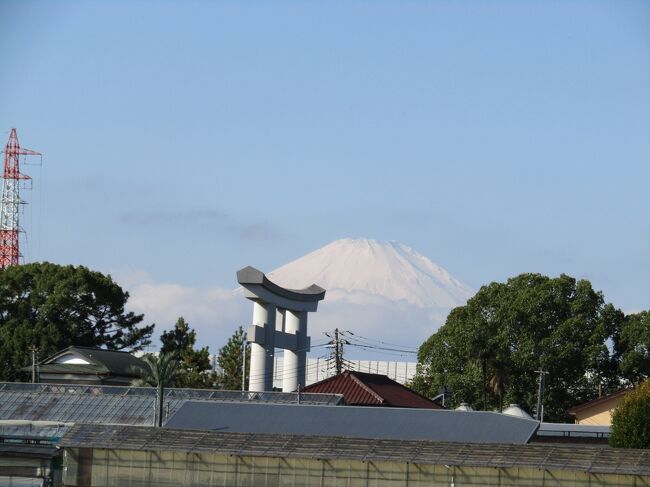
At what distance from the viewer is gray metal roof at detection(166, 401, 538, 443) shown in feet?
234

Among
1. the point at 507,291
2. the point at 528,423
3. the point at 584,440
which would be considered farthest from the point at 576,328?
the point at 528,423

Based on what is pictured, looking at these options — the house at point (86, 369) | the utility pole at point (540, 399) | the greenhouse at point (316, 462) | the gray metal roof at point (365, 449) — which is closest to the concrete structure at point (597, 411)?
the utility pole at point (540, 399)

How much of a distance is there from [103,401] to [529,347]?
1771 inches

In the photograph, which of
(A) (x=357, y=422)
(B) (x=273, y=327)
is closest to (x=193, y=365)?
(B) (x=273, y=327)

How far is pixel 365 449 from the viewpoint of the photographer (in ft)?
192

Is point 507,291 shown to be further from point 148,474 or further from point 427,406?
point 148,474

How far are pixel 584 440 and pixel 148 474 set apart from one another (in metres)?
33.5

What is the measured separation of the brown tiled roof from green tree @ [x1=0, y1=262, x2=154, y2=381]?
39.1m

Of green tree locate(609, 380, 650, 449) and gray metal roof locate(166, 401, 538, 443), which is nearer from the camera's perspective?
green tree locate(609, 380, 650, 449)

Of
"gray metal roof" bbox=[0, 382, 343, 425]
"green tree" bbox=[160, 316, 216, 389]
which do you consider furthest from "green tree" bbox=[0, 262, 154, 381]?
"gray metal roof" bbox=[0, 382, 343, 425]

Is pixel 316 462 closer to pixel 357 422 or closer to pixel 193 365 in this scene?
pixel 357 422

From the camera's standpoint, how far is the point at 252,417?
74.8 metres

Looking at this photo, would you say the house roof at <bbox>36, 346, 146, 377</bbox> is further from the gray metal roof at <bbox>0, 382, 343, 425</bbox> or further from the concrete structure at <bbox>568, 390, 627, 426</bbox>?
the concrete structure at <bbox>568, 390, 627, 426</bbox>

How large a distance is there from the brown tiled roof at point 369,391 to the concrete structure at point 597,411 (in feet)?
54.8
